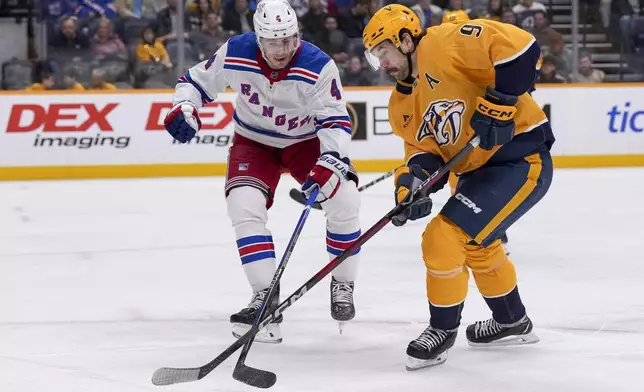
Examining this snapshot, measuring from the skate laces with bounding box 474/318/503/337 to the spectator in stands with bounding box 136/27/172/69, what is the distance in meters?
5.76

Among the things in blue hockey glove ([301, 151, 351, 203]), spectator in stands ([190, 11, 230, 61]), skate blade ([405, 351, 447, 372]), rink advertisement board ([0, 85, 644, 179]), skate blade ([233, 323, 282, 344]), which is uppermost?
blue hockey glove ([301, 151, 351, 203])

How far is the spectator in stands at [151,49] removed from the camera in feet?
28.5

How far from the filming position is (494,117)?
295 centimetres

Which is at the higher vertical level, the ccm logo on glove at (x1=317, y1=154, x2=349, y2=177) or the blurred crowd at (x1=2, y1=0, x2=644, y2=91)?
the ccm logo on glove at (x1=317, y1=154, x2=349, y2=177)

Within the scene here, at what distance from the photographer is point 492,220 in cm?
307

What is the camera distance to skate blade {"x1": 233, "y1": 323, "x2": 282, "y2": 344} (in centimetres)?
342

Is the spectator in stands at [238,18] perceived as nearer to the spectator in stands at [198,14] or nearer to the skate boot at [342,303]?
the spectator in stands at [198,14]

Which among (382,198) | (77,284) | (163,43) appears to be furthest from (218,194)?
(77,284)

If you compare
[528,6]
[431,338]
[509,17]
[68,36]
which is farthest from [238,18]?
[431,338]

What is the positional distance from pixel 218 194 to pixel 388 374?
14.4ft

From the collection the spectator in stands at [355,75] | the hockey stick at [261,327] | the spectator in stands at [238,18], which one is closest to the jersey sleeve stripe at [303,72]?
the hockey stick at [261,327]

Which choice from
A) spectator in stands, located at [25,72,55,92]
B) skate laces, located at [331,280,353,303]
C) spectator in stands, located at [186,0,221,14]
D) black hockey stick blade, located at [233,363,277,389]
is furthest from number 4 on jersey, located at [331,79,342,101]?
spectator in stands, located at [186,0,221,14]

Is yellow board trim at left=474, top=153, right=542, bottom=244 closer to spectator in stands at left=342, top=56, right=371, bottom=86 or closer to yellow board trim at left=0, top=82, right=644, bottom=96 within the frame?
yellow board trim at left=0, top=82, right=644, bottom=96

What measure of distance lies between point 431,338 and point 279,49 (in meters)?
0.99
